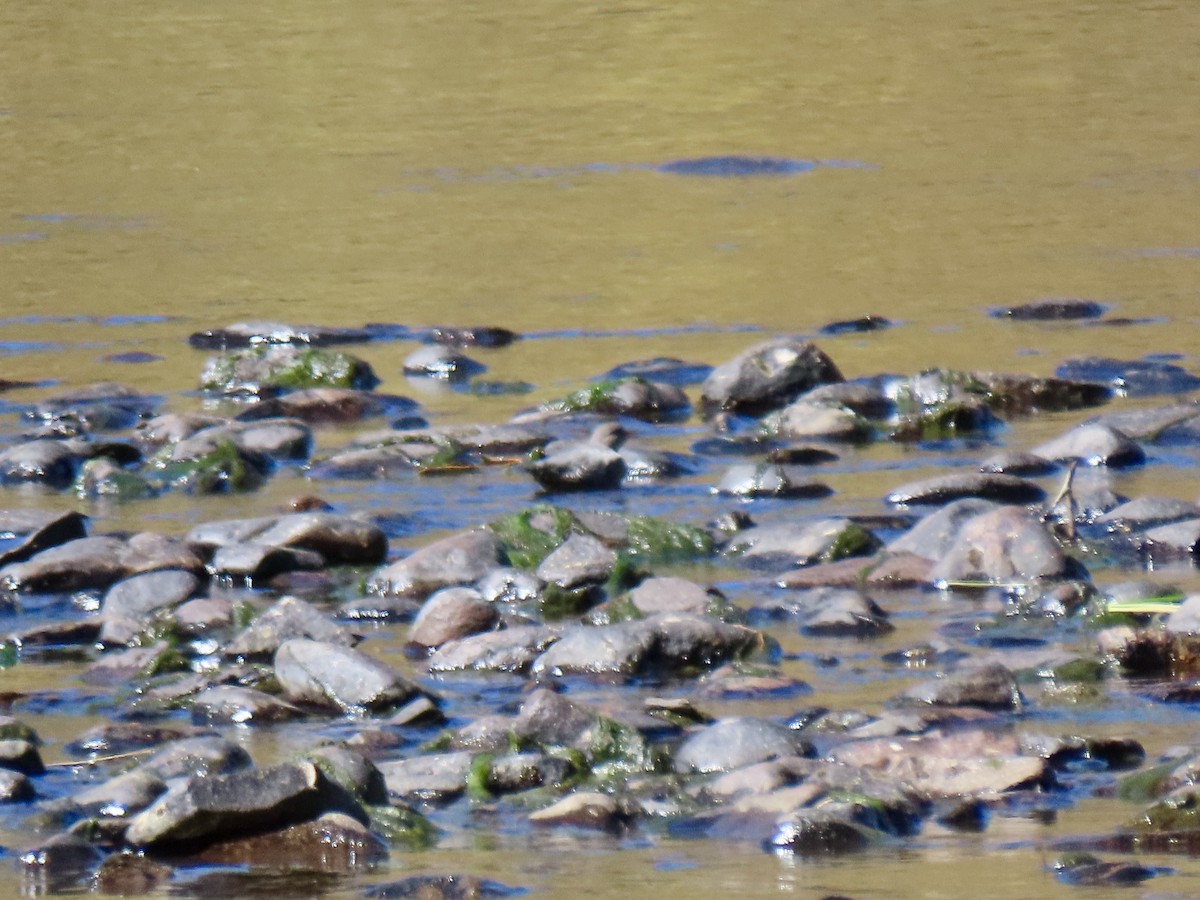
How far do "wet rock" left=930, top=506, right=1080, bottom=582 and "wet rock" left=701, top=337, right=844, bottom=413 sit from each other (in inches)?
81.2

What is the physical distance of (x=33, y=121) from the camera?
46.6 feet

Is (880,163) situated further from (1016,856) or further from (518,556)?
(1016,856)

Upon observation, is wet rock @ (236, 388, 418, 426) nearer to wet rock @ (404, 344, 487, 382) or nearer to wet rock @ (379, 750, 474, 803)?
wet rock @ (404, 344, 487, 382)

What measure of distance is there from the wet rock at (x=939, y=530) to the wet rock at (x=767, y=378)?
181 cm

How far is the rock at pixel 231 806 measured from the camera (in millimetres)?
3152

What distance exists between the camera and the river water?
732 centimetres

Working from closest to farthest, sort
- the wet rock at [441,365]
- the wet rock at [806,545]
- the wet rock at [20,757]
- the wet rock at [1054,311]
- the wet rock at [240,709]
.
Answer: the wet rock at [20,757]
the wet rock at [240,709]
the wet rock at [806,545]
the wet rock at [441,365]
the wet rock at [1054,311]

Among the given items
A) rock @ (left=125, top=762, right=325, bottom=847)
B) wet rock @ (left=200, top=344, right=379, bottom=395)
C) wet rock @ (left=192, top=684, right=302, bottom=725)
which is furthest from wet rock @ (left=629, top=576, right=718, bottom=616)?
wet rock @ (left=200, top=344, right=379, bottom=395)

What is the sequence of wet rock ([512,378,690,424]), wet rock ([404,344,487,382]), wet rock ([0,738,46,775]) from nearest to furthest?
wet rock ([0,738,46,775]), wet rock ([512,378,690,424]), wet rock ([404,344,487,382])

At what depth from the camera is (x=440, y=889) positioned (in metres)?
2.94

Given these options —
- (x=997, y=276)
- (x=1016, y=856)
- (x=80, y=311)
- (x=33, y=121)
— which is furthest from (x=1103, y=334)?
(x=33, y=121)

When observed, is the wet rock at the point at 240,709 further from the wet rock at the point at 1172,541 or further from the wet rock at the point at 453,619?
the wet rock at the point at 1172,541

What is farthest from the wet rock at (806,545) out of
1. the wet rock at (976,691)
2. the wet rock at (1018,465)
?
the wet rock at (976,691)

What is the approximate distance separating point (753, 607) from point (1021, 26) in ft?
41.0
